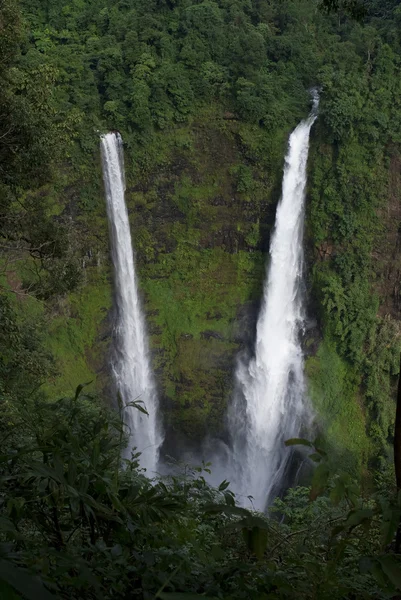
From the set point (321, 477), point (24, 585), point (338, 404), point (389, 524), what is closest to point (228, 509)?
point (321, 477)

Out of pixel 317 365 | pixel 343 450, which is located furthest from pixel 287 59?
pixel 343 450

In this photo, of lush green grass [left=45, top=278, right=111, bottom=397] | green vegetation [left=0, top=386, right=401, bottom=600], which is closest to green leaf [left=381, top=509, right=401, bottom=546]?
green vegetation [left=0, top=386, right=401, bottom=600]

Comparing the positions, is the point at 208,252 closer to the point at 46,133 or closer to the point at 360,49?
the point at 360,49

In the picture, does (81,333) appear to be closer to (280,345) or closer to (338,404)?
(280,345)

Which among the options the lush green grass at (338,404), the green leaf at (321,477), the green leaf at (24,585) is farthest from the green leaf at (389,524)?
the lush green grass at (338,404)

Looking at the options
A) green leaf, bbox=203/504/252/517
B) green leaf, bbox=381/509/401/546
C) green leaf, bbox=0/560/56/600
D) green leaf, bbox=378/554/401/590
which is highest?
green leaf, bbox=381/509/401/546

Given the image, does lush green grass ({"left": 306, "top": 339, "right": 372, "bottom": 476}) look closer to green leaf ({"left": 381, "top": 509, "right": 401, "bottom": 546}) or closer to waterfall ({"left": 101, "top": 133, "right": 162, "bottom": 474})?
waterfall ({"left": 101, "top": 133, "right": 162, "bottom": 474})

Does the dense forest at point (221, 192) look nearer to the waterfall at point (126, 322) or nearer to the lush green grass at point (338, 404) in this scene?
the lush green grass at point (338, 404)
